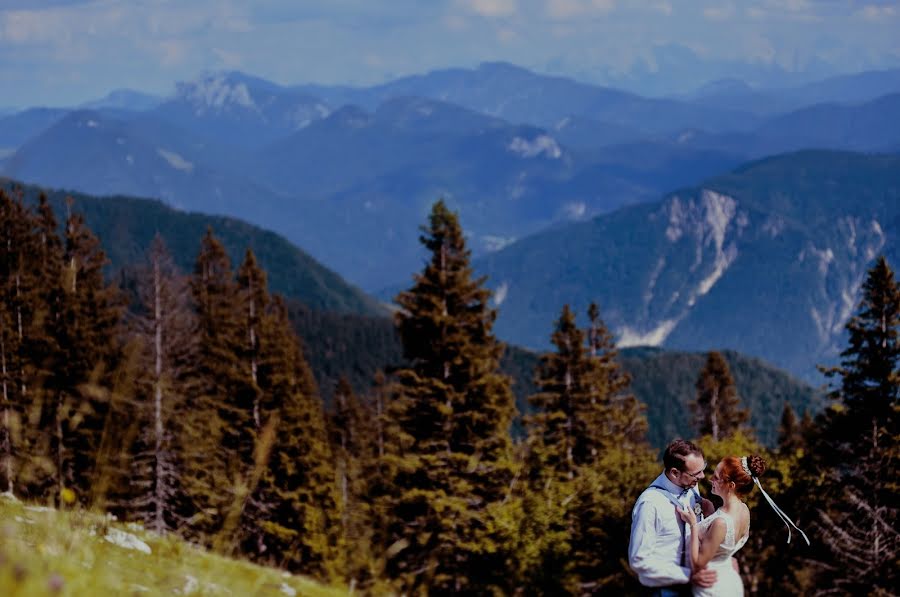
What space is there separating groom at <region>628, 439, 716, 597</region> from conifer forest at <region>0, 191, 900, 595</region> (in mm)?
11944

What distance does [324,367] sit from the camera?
625 ft

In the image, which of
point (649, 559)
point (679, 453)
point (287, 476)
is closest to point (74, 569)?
point (649, 559)

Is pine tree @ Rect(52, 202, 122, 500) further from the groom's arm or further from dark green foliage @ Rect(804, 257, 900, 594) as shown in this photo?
the groom's arm

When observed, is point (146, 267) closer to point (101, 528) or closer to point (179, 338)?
point (179, 338)

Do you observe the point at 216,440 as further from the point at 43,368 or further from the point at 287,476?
the point at 43,368

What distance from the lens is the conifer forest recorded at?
22.1 m

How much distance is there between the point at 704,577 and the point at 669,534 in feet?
1.13

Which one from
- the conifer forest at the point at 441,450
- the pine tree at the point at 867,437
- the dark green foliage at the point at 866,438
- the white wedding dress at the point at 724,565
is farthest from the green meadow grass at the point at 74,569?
the pine tree at the point at 867,437

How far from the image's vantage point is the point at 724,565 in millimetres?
5949

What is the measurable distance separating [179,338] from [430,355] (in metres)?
8.97

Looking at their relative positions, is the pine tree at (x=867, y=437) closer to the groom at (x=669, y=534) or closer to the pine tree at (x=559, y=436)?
the pine tree at (x=559, y=436)

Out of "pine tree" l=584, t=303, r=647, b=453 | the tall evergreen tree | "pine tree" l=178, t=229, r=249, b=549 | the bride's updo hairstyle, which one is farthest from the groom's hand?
"pine tree" l=584, t=303, r=647, b=453

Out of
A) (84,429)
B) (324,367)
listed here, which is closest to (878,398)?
(84,429)

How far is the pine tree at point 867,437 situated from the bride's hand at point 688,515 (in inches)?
705
